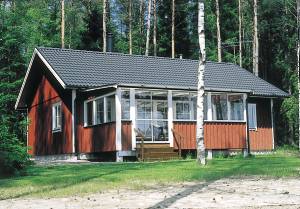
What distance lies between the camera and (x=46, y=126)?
28203mm

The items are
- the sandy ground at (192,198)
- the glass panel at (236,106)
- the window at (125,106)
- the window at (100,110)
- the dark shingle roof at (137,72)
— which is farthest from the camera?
the dark shingle roof at (137,72)

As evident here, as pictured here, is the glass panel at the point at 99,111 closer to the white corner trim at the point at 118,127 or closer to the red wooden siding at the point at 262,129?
the white corner trim at the point at 118,127

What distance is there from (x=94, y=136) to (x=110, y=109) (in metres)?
1.34

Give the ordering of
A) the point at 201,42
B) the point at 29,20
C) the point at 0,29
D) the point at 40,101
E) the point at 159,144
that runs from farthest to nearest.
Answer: the point at 29,20
the point at 0,29
the point at 40,101
the point at 159,144
the point at 201,42

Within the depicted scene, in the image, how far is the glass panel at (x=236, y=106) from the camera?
2455 cm

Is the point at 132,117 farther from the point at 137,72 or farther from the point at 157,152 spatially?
the point at 137,72

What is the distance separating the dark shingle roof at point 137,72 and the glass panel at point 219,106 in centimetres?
69

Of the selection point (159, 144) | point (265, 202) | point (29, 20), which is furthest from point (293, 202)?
point (29, 20)

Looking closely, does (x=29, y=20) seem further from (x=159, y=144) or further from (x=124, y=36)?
(x=159, y=144)

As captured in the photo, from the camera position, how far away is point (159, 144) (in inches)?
898

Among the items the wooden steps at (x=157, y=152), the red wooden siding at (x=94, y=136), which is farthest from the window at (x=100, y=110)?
the wooden steps at (x=157, y=152)

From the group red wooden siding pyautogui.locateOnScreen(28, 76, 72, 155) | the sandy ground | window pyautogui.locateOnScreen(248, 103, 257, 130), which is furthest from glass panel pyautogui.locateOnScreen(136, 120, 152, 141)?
the sandy ground

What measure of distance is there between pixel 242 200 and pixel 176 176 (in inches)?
148

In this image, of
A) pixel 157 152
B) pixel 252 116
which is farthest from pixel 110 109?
pixel 252 116
